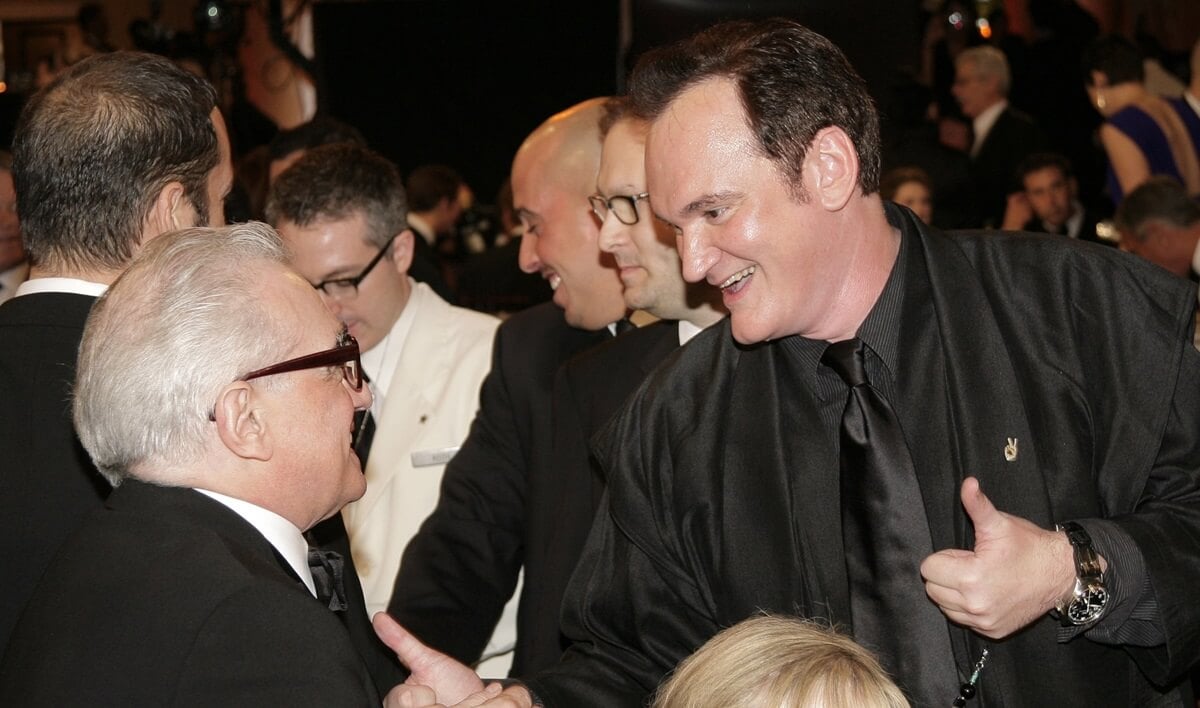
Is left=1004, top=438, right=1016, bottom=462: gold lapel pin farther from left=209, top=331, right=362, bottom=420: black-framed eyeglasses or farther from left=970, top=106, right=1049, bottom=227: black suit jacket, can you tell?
left=970, top=106, right=1049, bottom=227: black suit jacket

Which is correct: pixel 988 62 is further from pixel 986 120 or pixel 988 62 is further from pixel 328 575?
pixel 328 575

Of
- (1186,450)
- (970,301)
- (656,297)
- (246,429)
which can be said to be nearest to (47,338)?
(246,429)

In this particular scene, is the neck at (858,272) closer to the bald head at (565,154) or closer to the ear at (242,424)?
the ear at (242,424)

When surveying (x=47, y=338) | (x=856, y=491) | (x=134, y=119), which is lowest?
(x=856, y=491)

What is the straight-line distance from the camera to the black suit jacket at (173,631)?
61.1 inches

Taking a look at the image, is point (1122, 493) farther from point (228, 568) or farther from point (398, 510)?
point (398, 510)

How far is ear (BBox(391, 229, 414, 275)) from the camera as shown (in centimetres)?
393

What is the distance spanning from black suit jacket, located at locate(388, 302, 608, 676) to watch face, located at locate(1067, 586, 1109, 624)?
4.70 ft

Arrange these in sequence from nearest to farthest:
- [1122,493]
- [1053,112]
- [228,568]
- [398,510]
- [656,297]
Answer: [228,568]
[1122,493]
[656,297]
[398,510]
[1053,112]

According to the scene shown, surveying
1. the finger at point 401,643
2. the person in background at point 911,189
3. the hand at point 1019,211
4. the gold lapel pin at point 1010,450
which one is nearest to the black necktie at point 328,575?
the finger at point 401,643

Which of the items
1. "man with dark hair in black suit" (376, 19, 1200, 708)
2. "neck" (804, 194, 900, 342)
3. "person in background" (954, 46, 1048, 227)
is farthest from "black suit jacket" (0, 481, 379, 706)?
"person in background" (954, 46, 1048, 227)

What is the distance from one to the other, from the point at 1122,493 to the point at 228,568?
1356 millimetres

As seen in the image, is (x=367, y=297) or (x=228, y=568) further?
(x=367, y=297)

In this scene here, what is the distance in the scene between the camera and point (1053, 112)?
9648mm
